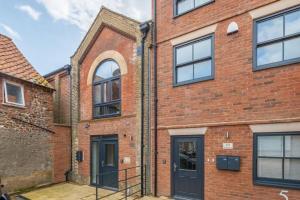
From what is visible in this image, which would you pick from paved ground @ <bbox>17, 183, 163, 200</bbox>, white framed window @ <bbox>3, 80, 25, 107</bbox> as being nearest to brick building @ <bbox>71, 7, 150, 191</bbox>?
paved ground @ <bbox>17, 183, 163, 200</bbox>

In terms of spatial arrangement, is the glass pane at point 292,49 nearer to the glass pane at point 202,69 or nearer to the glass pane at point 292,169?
the glass pane at point 202,69

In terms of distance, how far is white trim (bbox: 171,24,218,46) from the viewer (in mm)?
7490

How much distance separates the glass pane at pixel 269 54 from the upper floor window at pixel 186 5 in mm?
2300

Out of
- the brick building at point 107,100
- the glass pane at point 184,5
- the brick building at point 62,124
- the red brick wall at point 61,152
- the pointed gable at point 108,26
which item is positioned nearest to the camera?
the glass pane at point 184,5

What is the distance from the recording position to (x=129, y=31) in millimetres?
9555

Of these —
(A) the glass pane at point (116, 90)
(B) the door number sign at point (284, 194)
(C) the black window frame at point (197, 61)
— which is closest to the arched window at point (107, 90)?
(A) the glass pane at point (116, 90)

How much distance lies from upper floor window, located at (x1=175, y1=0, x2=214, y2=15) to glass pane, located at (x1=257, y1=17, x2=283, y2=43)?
6.18 ft

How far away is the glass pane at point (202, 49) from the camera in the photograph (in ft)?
24.9

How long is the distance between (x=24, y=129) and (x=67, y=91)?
3083 millimetres

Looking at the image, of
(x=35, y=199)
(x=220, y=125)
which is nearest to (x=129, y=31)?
(x=220, y=125)

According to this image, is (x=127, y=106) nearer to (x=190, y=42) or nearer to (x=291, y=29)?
(x=190, y=42)

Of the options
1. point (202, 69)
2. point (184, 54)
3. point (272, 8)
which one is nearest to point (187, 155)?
point (202, 69)

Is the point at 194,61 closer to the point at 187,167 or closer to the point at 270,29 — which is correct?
the point at 270,29

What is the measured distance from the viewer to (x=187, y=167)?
775 cm
